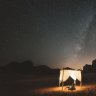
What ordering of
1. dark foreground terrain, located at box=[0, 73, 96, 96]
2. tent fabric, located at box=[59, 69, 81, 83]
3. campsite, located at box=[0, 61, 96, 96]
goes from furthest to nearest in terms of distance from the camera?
tent fabric, located at box=[59, 69, 81, 83], campsite, located at box=[0, 61, 96, 96], dark foreground terrain, located at box=[0, 73, 96, 96]

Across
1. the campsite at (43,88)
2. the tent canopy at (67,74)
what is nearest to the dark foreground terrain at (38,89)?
the campsite at (43,88)

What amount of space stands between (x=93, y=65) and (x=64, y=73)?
27353mm

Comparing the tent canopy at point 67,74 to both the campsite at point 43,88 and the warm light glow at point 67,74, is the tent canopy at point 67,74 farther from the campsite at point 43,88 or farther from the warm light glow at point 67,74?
the campsite at point 43,88

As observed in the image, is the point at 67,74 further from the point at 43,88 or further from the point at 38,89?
the point at 38,89

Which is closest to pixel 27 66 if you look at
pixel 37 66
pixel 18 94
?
pixel 37 66

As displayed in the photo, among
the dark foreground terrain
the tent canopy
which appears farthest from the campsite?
the tent canopy

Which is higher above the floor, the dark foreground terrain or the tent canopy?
the tent canopy

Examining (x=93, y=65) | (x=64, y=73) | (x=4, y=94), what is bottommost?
(x=4, y=94)

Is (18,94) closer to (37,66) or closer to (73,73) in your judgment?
(73,73)

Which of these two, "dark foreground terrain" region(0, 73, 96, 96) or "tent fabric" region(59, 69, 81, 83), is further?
"tent fabric" region(59, 69, 81, 83)

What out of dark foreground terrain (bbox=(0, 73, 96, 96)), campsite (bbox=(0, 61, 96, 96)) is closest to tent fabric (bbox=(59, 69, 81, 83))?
campsite (bbox=(0, 61, 96, 96))

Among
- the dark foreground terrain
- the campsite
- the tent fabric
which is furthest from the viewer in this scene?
the tent fabric

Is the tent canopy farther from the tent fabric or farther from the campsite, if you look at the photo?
the campsite

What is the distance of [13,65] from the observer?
6272 cm
